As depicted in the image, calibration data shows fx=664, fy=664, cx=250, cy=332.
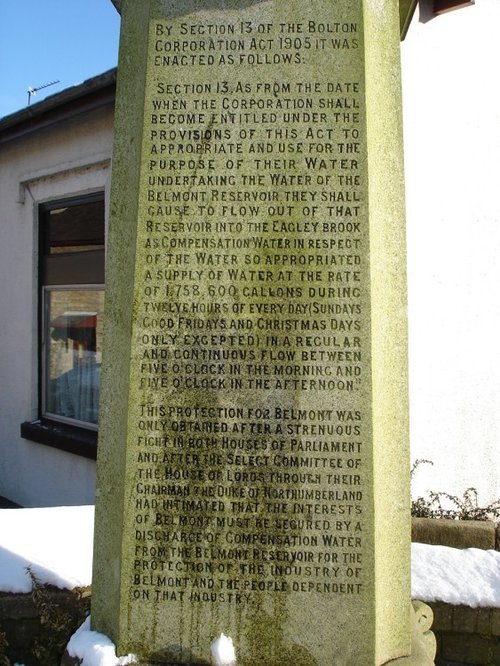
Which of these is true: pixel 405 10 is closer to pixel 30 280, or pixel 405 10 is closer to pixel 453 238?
pixel 453 238

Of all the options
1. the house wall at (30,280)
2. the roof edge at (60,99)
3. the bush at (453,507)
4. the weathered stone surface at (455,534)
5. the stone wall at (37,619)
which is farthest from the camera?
the house wall at (30,280)

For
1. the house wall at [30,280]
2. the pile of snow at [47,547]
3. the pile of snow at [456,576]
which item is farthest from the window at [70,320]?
the pile of snow at [456,576]

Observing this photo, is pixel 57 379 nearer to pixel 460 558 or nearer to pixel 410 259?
pixel 410 259

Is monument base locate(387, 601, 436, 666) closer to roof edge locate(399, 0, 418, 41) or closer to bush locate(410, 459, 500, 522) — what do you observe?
bush locate(410, 459, 500, 522)

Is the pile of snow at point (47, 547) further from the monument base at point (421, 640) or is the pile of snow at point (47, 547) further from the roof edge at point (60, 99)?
the roof edge at point (60, 99)

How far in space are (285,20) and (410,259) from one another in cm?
326

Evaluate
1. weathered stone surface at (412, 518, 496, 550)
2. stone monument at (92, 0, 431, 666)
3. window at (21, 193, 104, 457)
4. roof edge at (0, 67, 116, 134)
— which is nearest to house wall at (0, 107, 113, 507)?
window at (21, 193, 104, 457)

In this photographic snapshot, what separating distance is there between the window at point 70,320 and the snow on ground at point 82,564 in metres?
2.69

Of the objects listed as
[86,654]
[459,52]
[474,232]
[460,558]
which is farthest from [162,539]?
[459,52]

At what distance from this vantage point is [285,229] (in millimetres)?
2475

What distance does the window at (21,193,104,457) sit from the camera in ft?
22.7

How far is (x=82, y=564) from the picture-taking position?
3498mm

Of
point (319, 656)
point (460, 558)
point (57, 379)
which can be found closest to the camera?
point (319, 656)

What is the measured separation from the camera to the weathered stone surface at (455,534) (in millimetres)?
4480
